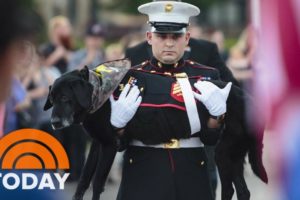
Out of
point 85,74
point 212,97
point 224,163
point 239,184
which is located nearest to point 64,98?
point 85,74

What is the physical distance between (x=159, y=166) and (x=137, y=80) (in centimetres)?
46

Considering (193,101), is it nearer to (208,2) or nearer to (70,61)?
(70,61)

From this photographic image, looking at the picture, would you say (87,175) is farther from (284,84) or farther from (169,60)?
(284,84)

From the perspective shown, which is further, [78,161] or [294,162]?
[78,161]

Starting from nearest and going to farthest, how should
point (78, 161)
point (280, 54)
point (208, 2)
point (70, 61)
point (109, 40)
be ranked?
point (280, 54), point (78, 161), point (70, 61), point (109, 40), point (208, 2)

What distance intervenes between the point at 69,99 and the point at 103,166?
49 centimetres

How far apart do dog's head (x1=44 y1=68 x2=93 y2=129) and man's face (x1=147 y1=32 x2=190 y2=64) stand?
1.66ft

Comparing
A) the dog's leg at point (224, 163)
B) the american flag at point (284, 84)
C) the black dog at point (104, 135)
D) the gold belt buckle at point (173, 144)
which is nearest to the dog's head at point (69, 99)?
the black dog at point (104, 135)

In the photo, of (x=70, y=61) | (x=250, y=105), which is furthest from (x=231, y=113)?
(x=70, y=61)

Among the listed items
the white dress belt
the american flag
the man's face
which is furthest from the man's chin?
the american flag

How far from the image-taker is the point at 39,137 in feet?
18.7

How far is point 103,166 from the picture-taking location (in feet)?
17.7

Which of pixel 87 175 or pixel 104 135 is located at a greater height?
pixel 104 135

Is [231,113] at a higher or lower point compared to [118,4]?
higher
